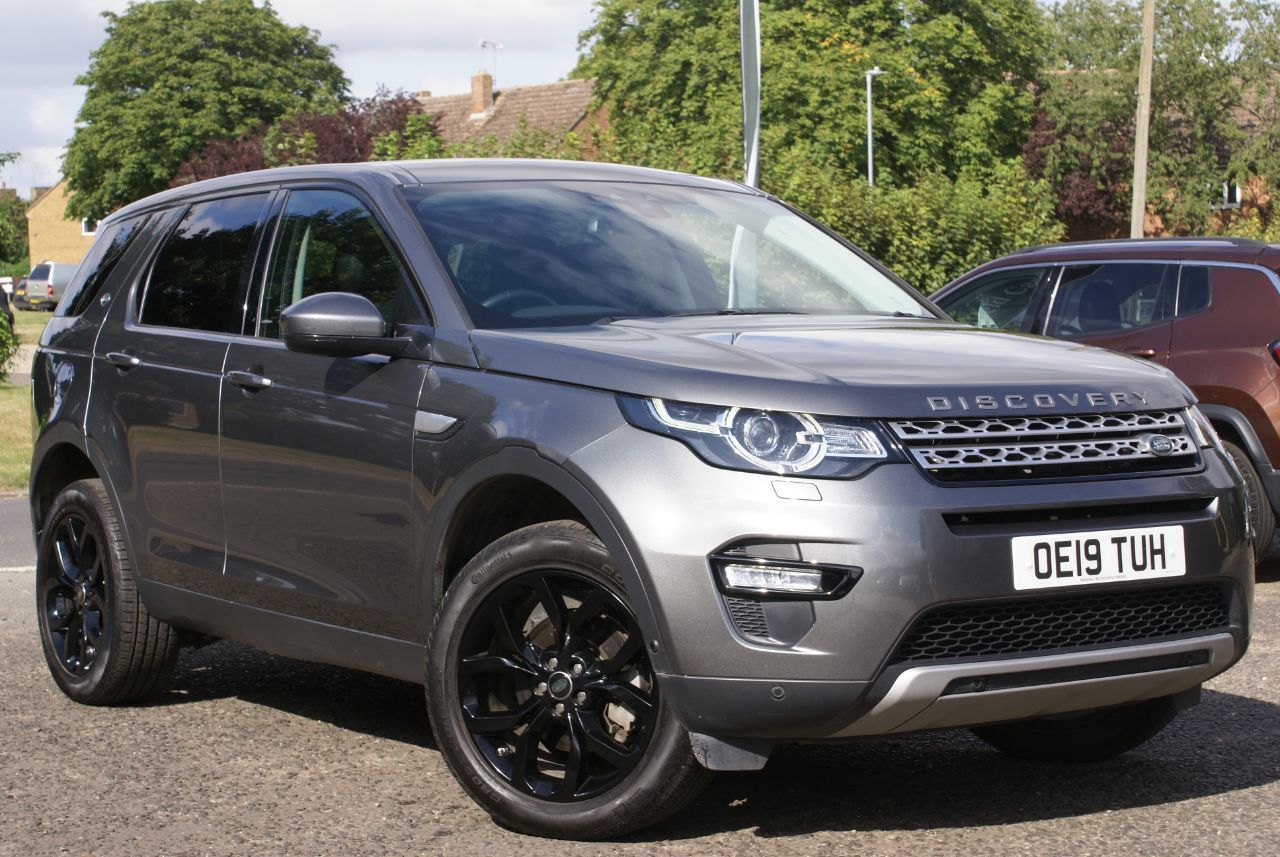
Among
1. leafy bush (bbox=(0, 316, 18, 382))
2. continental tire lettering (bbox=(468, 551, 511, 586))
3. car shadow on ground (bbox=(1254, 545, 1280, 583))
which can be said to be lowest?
leafy bush (bbox=(0, 316, 18, 382))

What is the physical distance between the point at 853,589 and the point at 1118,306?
666cm

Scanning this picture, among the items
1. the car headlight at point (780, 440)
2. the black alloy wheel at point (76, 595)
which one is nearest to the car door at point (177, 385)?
the black alloy wheel at point (76, 595)

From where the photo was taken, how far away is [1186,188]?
64500 mm

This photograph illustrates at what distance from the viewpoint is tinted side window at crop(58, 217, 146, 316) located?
680cm

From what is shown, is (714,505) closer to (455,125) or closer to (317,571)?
(317,571)

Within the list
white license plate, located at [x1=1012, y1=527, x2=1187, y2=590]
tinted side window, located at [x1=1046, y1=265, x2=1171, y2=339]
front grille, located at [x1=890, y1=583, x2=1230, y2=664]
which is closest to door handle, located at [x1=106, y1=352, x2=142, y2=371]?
front grille, located at [x1=890, y1=583, x2=1230, y2=664]

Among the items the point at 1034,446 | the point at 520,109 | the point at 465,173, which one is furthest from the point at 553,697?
the point at 520,109

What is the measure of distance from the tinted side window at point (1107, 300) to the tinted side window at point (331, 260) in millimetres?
5665

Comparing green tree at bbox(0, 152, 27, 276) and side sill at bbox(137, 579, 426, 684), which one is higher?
side sill at bbox(137, 579, 426, 684)

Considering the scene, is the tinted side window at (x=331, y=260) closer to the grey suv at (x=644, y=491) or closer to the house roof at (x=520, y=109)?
the grey suv at (x=644, y=491)

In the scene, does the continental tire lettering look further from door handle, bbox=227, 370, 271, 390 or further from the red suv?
the red suv

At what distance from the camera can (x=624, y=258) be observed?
534 centimetres

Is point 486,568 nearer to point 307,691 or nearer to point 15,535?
point 307,691

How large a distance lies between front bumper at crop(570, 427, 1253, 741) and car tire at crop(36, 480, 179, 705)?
102 inches
